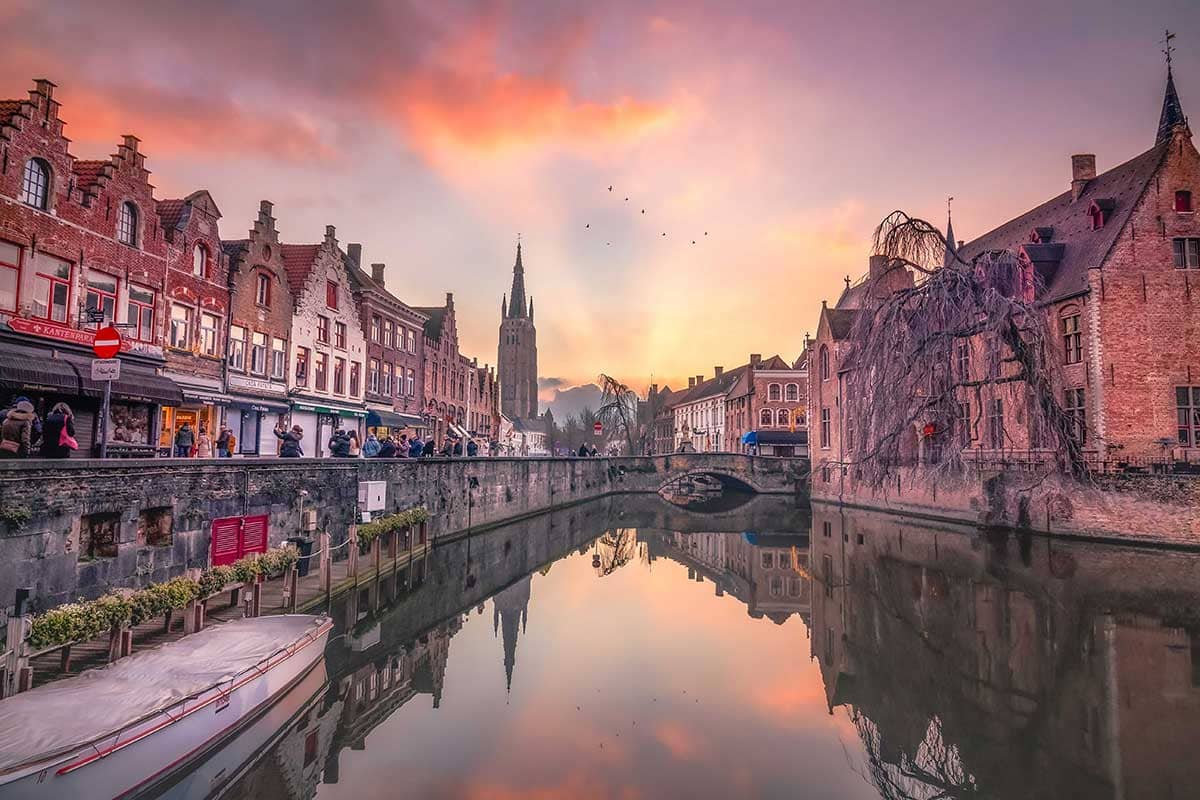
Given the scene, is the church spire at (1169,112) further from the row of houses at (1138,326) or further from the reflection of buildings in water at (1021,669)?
the reflection of buildings in water at (1021,669)

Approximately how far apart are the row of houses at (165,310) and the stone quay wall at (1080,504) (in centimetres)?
2067

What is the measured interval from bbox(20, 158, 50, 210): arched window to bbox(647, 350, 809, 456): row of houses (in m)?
43.2

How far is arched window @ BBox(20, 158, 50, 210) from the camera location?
15.4 meters

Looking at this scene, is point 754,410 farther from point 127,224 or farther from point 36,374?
point 36,374

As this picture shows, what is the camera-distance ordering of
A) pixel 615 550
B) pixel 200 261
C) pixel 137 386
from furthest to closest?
pixel 615 550 → pixel 200 261 → pixel 137 386

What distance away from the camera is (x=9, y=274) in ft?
49.6

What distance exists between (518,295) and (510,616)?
333 feet

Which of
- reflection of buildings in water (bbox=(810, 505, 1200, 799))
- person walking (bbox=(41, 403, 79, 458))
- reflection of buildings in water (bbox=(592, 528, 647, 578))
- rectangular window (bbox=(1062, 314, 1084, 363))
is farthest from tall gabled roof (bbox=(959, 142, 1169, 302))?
person walking (bbox=(41, 403, 79, 458))

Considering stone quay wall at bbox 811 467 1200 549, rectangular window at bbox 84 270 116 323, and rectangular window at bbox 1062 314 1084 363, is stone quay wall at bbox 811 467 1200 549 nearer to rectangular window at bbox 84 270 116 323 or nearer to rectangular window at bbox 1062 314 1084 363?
rectangular window at bbox 1062 314 1084 363

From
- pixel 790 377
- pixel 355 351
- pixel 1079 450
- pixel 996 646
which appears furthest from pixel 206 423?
pixel 790 377

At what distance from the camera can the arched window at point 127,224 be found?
Answer: 59.9 ft

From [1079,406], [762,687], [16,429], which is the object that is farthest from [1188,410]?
[16,429]

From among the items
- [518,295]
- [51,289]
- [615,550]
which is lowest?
[615,550]

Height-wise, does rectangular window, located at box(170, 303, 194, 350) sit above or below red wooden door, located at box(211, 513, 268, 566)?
above
